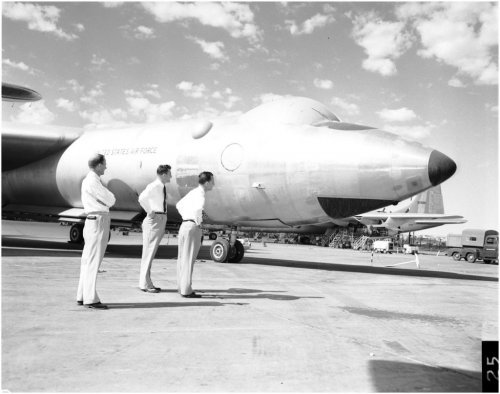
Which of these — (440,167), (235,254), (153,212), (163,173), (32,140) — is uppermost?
(32,140)

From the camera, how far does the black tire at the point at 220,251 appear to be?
41.6ft

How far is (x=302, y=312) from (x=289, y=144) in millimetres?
5773

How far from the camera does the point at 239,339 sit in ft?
14.2

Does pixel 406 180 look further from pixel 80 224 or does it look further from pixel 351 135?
pixel 80 224

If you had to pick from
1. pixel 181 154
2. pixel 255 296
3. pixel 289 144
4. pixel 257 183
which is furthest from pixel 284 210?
pixel 255 296

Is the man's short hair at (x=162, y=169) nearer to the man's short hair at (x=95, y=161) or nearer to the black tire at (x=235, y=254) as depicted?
the man's short hair at (x=95, y=161)

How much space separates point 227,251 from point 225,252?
73mm

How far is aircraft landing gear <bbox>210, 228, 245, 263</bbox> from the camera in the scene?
12.7m

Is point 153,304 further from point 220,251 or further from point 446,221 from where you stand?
point 446,221

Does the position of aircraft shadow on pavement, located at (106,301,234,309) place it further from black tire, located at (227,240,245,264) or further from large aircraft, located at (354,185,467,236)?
large aircraft, located at (354,185,467,236)

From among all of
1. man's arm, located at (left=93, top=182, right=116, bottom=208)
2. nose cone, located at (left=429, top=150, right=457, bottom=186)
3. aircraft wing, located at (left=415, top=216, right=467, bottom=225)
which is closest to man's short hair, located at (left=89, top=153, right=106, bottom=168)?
man's arm, located at (left=93, top=182, right=116, bottom=208)

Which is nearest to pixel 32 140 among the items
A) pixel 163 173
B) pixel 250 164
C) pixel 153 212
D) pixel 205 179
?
pixel 250 164

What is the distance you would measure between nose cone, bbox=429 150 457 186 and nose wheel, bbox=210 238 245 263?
569cm

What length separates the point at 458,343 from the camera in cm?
444
